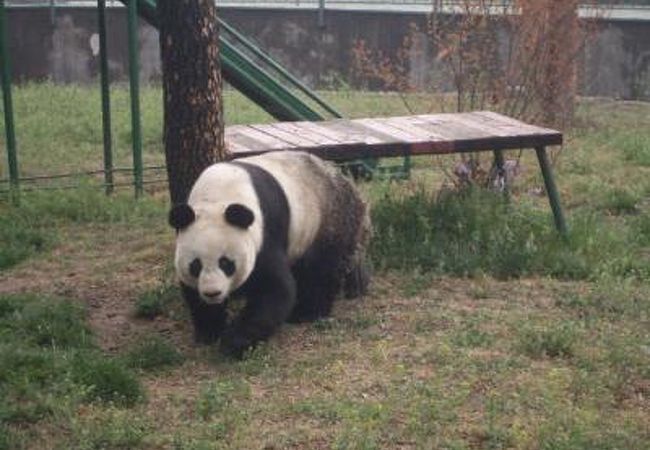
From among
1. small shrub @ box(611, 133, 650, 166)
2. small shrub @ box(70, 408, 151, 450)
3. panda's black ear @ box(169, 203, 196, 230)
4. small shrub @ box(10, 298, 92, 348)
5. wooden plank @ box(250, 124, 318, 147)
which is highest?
wooden plank @ box(250, 124, 318, 147)

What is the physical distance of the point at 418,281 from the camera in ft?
21.2

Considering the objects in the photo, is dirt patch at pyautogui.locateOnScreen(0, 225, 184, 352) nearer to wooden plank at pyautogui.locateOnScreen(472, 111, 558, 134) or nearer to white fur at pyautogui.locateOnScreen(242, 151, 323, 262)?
white fur at pyautogui.locateOnScreen(242, 151, 323, 262)

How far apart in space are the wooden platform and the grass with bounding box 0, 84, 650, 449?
49 cm

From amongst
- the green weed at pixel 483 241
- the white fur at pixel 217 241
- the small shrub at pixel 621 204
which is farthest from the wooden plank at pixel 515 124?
the white fur at pixel 217 241

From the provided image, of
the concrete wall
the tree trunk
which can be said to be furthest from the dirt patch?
the concrete wall

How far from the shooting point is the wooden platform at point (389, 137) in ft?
21.2

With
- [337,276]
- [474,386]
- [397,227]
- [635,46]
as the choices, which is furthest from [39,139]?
[635,46]

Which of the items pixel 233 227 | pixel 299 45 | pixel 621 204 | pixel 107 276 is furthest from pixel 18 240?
pixel 299 45

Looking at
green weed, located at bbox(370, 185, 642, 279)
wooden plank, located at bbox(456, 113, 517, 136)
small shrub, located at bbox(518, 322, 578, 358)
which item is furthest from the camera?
wooden plank, located at bbox(456, 113, 517, 136)

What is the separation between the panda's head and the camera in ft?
16.3

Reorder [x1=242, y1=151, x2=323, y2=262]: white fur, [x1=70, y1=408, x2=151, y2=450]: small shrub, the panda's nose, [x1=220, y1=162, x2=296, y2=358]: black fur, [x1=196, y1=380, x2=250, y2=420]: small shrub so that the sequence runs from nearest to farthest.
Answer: [x1=70, y1=408, x2=151, y2=450]: small shrub < [x1=196, y1=380, x2=250, y2=420]: small shrub < the panda's nose < [x1=220, y1=162, x2=296, y2=358]: black fur < [x1=242, y1=151, x2=323, y2=262]: white fur

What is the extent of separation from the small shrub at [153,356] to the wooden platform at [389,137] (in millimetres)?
1401

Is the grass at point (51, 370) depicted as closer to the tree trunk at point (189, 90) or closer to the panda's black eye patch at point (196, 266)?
the panda's black eye patch at point (196, 266)

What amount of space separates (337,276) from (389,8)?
11328 mm
